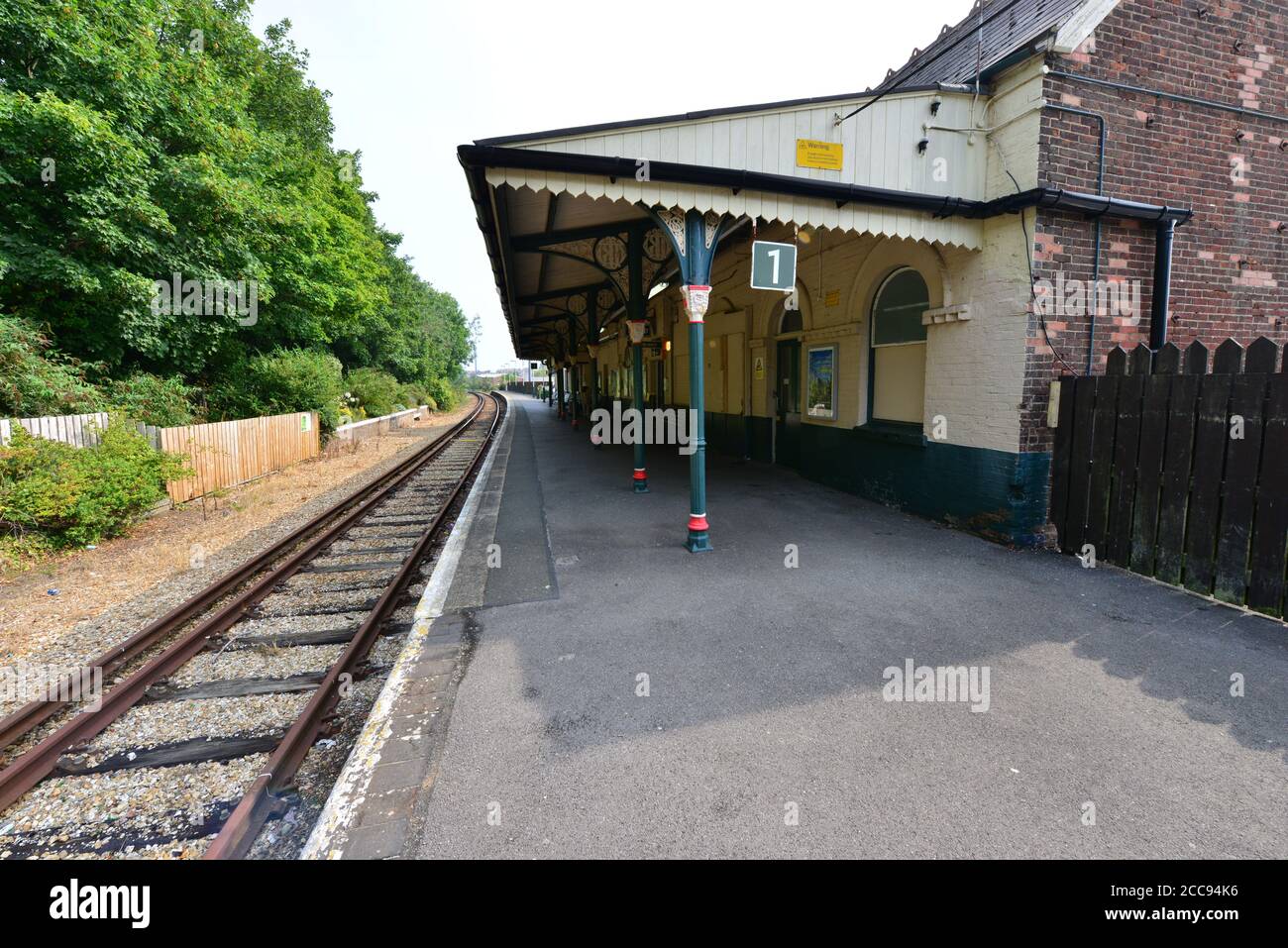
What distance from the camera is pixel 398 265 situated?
114ft

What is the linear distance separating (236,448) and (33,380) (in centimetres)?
341

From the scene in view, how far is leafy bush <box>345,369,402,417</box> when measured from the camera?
24656 millimetres

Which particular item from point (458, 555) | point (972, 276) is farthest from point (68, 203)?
point (972, 276)

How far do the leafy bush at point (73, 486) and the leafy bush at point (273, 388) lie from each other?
623 centimetres

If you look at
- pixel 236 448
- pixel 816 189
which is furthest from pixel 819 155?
pixel 236 448

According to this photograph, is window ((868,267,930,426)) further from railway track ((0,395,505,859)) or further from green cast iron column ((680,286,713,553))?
railway track ((0,395,505,859))

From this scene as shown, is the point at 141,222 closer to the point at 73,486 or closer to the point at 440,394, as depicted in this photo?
the point at 73,486

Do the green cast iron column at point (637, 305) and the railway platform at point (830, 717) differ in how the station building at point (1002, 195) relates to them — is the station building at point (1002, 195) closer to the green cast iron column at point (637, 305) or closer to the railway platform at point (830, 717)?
the green cast iron column at point (637, 305)

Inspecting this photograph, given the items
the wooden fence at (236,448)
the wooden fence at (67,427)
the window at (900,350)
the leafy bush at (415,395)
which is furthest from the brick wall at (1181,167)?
the leafy bush at (415,395)

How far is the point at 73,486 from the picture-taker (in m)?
7.14

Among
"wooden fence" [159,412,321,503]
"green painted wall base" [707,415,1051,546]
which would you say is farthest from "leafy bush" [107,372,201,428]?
"green painted wall base" [707,415,1051,546]

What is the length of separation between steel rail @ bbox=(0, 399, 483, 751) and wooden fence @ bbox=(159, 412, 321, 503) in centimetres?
316

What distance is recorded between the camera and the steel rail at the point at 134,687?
9.96 ft

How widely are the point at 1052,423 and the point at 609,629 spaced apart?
17.1ft
